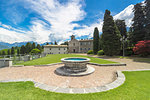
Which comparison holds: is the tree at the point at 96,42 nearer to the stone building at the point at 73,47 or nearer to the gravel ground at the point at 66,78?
the stone building at the point at 73,47

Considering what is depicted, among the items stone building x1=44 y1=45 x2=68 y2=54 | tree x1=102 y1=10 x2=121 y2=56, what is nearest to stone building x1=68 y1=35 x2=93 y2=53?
stone building x1=44 y1=45 x2=68 y2=54

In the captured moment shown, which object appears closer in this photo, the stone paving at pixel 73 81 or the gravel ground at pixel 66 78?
Answer: the stone paving at pixel 73 81

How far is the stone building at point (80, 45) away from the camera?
110 feet

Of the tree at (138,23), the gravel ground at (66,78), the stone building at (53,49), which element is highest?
the tree at (138,23)

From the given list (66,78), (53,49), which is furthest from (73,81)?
(53,49)

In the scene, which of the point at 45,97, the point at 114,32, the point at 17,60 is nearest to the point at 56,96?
the point at 45,97

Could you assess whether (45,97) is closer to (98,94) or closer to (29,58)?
(98,94)

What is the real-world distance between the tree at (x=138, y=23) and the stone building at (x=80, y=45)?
693 inches

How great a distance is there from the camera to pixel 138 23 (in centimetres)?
1852

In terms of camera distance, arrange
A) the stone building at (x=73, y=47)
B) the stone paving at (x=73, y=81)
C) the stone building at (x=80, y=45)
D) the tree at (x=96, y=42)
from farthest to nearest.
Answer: the stone building at (x=80, y=45) → the stone building at (x=73, y=47) → the tree at (x=96, y=42) → the stone paving at (x=73, y=81)

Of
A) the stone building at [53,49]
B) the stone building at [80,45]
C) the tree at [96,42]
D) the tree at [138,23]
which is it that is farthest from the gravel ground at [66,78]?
the stone building at [80,45]

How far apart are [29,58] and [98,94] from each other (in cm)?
1446

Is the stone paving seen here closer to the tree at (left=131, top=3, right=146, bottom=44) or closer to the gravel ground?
the gravel ground

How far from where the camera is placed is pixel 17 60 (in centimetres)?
1000
